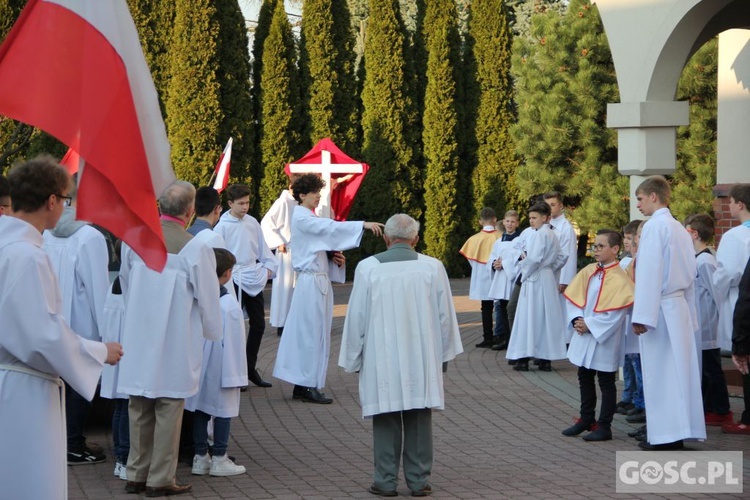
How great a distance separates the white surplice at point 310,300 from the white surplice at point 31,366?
5784 millimetres

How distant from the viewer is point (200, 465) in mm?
7363

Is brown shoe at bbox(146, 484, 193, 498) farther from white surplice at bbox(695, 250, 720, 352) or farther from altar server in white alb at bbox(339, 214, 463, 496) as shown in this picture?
white surplice at bbox(695, 250, 720, 352)

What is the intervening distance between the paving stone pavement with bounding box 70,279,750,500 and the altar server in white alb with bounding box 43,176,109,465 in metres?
0.24

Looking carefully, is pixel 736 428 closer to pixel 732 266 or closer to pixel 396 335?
pixel 732 266

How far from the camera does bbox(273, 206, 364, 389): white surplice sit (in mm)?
10297

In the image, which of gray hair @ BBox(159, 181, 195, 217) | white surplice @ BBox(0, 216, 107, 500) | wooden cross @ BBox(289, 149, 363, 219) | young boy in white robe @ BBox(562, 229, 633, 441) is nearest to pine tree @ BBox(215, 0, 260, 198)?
wooden cross @ BBox(289, 149, 363, 219)

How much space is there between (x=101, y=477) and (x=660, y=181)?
452 centimetres

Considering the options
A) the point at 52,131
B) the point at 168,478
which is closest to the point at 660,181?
the point at 168,478

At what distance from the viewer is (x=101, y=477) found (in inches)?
288

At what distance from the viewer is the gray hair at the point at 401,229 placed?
272 inches

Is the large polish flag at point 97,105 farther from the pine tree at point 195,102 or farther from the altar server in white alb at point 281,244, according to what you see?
the pine tree at point 195,102

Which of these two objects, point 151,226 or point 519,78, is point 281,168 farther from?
point 151,226

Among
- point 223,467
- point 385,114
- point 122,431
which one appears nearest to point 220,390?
point 223,467

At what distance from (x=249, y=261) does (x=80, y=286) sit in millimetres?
3328
